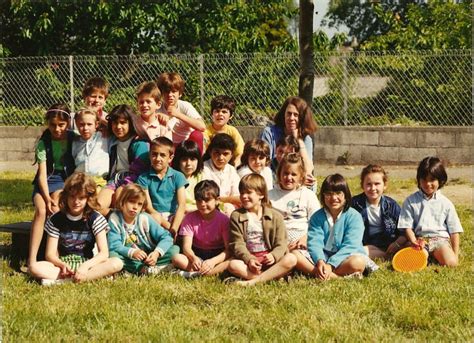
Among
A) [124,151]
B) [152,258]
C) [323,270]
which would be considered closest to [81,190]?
[152,258]

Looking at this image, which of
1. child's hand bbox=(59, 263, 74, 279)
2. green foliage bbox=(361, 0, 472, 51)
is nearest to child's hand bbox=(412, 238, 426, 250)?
child's hand bbox=(59, 263, 74, 279)

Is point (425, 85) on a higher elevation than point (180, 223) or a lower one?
higher

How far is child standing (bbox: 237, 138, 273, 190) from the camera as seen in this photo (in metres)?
7.28

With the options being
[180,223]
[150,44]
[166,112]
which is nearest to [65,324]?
[180,223]

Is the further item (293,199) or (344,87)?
(344,87)

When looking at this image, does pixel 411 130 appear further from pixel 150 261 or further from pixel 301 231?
pixel 150 261

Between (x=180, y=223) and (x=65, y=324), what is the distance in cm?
189

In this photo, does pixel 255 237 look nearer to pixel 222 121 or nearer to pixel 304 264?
pixel 304 264

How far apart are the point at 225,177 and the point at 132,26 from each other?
28.3ft

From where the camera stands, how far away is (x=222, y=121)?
7855 mm

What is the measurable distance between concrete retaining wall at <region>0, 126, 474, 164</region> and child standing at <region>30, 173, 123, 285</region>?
24.9 ft

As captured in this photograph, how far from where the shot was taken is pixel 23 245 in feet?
22.8

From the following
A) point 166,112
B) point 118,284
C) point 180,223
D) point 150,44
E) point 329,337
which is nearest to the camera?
point 329,337

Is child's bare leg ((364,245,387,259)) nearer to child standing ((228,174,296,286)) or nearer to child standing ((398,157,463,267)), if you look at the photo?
child standing ((398,157,463,267))
